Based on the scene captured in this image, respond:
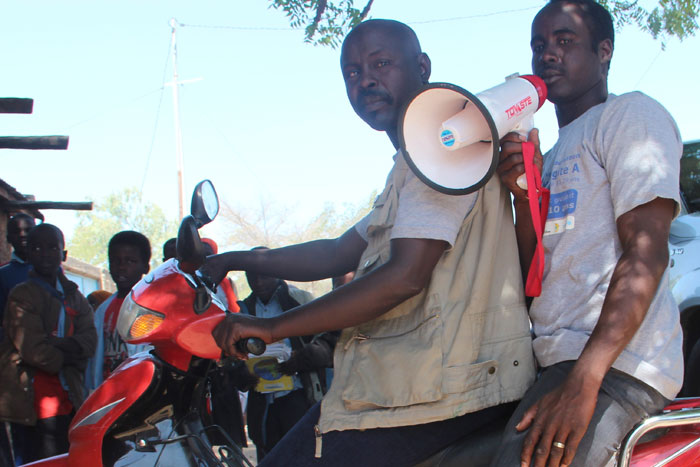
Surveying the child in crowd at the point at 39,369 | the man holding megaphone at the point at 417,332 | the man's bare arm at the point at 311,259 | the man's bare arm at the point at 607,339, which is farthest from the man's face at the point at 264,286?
the man's bare arm at the point at 607,339

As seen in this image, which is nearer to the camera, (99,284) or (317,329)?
(317,329)

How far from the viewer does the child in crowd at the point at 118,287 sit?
4301 millimetres

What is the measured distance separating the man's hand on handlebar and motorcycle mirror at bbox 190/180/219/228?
Answer: 0.31 metres

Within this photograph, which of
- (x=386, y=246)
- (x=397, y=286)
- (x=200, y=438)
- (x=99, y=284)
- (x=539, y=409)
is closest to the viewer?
(x=539, y=409)

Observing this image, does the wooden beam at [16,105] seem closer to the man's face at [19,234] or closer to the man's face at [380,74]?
the man's face at [19,234]

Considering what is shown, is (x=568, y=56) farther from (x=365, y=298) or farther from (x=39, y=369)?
(x=39, y=369)

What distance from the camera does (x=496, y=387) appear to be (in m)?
1.55

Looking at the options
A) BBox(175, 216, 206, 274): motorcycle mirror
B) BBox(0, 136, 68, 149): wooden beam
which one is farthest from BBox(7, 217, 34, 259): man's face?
BBox(175, 216, 206, 274): motorcycle mirror

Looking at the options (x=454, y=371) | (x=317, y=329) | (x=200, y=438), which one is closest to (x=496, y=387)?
(x=454, y=371)

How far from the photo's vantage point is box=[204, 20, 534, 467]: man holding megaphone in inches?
60.2

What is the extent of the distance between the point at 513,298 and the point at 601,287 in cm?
21

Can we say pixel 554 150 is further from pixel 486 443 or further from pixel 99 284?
pixel 99 284

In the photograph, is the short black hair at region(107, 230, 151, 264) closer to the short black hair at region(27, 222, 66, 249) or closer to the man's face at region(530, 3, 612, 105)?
the short black hair at region(27, 222, 66, 249)

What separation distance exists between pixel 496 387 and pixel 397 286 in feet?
1.13
